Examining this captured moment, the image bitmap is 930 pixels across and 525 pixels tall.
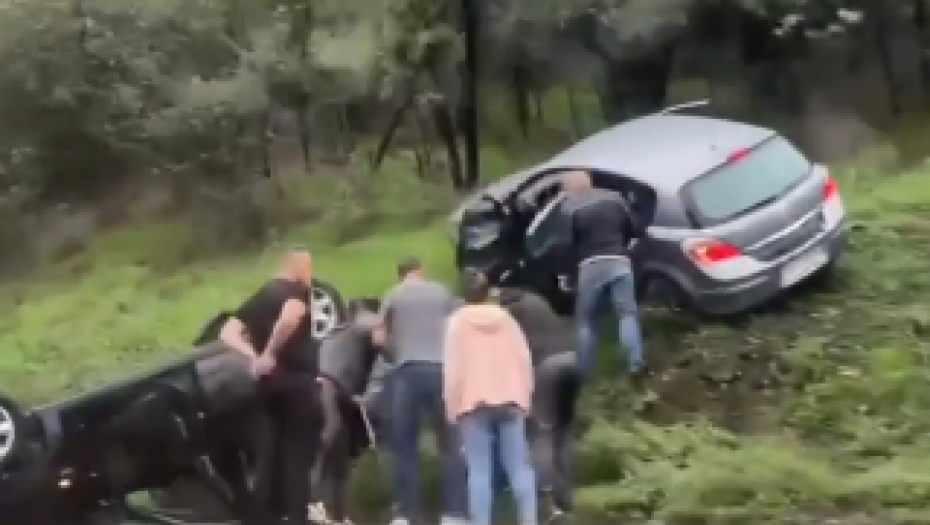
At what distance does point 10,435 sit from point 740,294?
5002 mm

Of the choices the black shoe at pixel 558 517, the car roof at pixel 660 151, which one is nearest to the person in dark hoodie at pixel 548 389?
the black shoe at pixel 558 517

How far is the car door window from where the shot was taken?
10.5 meters

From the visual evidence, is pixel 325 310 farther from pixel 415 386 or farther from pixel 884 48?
pixel 884 48

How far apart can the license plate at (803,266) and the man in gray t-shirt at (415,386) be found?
295 centimetres

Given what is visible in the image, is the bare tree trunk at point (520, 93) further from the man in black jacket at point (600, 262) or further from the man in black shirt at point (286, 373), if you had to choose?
the man in black shirt at point (286, 373)

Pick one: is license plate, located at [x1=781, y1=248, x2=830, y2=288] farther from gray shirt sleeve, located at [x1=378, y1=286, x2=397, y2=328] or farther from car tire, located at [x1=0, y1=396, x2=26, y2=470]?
car tire, located at [x1=0, y1=396, x2=26, y2=470]

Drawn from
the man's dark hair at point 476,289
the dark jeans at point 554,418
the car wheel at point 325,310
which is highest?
the man's dark hair at point 476,289

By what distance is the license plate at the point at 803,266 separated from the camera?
10.5 m

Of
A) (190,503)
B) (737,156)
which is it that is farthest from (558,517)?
(737,156)

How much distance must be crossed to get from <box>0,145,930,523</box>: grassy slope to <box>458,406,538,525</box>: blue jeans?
0.88 meters

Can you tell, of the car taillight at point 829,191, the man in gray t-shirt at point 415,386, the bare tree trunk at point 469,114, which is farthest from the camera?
the bare tree trunk at point 469,114

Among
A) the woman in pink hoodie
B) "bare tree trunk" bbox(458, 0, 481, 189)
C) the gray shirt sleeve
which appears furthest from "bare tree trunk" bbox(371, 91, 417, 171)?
the woman in pink hoodie

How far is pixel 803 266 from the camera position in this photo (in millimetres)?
10570

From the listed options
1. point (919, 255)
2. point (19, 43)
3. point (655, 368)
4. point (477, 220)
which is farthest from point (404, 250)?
point (19, 43)
